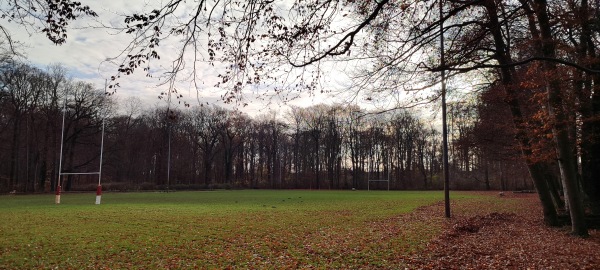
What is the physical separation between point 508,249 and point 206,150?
6234cm

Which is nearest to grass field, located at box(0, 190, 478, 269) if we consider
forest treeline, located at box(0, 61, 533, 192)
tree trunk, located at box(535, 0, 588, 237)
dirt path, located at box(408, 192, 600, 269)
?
dirt path, located at box(408, 192, 600, 269)

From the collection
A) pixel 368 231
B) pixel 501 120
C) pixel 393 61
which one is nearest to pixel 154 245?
pixel 368 231

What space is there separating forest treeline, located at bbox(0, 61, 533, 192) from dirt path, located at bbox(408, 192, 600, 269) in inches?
A: 1306

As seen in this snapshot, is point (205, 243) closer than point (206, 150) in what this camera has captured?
Yes

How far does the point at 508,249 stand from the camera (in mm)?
8766

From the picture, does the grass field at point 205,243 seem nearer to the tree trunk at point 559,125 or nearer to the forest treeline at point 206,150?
the tree trunk at point 559,125

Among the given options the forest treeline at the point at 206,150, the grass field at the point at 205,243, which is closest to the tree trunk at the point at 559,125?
the grass field at the point at 205,243

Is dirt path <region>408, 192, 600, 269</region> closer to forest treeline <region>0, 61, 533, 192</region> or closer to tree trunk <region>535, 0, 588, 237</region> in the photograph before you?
tree trunk <region>535, 0, 588, 237</region>

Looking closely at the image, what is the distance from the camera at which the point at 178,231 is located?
12.1 meters

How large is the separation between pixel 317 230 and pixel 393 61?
7.32 meters

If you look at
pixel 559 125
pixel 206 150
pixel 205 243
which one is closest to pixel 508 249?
pixel 559 125

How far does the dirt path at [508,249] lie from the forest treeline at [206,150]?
33.2 meters

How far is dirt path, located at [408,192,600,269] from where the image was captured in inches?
283

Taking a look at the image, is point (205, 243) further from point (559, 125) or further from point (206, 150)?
point (206, 150)
